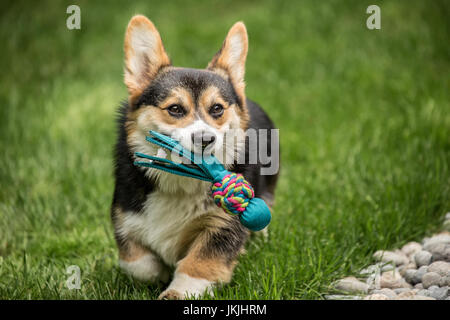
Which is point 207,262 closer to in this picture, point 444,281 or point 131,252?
point 131,252

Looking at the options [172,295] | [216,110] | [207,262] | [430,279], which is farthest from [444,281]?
[216,110]

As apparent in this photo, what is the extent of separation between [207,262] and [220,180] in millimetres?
572

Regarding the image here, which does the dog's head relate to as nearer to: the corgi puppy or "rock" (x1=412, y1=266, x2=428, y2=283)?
the corgi puppy

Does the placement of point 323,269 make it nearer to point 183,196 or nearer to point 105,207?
point 183,196

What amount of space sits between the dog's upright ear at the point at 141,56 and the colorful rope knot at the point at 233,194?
38.2 inches

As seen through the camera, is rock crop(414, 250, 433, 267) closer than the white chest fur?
No

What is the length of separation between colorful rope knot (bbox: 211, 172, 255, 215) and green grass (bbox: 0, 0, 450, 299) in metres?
0.61

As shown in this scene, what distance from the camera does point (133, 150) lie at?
126 inches

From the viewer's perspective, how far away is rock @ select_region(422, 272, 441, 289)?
10.1 feet

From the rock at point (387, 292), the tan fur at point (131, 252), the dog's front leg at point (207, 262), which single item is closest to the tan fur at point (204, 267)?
the dog's front leg at point (207, 262)

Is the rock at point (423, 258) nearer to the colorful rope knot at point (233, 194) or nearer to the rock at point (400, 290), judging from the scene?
the rock at point (400, 290)

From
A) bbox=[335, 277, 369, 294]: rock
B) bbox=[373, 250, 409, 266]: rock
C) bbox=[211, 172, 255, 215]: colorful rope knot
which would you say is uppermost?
bbox=[211, 172, 255, 215]: colorful rope knot

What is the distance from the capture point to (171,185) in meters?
3.14

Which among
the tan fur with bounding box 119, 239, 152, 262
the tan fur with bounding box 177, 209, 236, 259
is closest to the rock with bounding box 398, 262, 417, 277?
the tan fur with bounding box 177, 209, 236, 259
